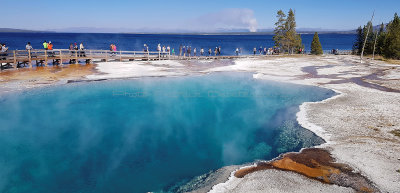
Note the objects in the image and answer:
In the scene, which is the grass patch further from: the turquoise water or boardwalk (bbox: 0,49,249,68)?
boardwalk (bbox: 0,49,249,68)

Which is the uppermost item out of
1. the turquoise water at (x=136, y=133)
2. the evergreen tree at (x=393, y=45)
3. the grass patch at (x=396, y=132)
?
the evergreen tree at (x=393, y=45)

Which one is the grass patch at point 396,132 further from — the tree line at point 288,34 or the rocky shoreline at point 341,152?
the tree line at point 288,34

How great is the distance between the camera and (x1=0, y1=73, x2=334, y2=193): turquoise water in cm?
980

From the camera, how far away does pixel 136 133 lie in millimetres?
14094

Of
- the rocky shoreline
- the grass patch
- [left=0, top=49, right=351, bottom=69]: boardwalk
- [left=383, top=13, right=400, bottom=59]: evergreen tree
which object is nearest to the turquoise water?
the rocky shoreline

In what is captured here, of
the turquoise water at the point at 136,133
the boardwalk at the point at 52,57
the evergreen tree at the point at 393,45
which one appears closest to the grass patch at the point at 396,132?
the turquoise water at the point at 136,133

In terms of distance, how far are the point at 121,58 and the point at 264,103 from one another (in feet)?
82.4

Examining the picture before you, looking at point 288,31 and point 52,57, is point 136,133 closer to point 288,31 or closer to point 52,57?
point 52,57

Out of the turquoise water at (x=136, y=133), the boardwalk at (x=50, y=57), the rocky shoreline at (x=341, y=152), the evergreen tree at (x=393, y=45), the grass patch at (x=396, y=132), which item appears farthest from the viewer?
the evergreen tree at (x=393, y=45)

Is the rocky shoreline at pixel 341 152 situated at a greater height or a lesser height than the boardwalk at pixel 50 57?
lesser

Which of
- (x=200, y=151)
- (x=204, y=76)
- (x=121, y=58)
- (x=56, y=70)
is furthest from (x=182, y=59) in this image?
(x=200, y=151)

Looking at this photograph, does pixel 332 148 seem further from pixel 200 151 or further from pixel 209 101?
pixel 209 101

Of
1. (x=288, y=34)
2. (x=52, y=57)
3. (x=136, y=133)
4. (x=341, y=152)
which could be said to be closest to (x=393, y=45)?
(x=288, y=34)

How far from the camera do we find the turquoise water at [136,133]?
386 inches
